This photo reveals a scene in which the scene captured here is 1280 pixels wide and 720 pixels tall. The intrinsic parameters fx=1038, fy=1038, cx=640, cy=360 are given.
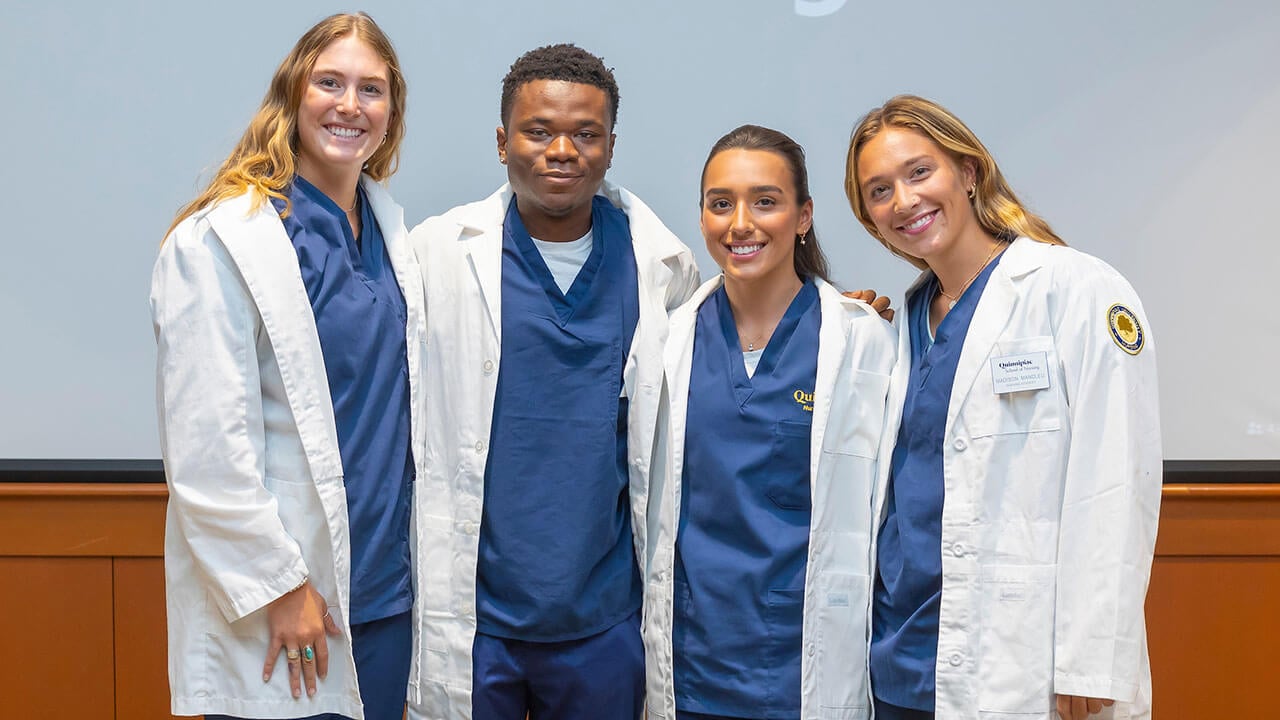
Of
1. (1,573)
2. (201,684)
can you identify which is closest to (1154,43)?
(201,684)

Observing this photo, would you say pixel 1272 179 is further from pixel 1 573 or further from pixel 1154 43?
pixel 1 573

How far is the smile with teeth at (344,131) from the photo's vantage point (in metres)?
1.69

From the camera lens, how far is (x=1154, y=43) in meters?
2.50

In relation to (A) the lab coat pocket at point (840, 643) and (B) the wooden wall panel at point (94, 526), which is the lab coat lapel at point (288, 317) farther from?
A: (B) the wooden wall panel at point (94, 526)

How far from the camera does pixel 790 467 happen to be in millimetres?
1727

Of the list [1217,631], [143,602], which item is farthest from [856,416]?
[143,602]

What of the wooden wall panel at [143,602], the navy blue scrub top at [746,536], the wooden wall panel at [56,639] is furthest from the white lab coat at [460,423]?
the wooden wall panel at [56,639]

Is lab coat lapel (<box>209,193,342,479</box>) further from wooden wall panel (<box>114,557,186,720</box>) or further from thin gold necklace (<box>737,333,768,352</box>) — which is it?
wooden wall panel (<box>114,557,186,720</box>)

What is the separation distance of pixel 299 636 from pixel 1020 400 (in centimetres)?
112

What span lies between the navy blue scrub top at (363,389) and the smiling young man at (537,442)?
0.07 metres

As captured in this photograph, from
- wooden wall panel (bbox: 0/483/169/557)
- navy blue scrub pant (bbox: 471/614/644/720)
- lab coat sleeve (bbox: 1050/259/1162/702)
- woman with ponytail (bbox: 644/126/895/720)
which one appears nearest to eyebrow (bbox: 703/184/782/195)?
woman with ponytail (bbox: 644/126/895/720)

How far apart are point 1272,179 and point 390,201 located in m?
2.09

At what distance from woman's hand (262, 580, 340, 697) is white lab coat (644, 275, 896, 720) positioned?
1.79 feet

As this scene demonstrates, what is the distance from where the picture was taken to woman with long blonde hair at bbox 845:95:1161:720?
1447mm
